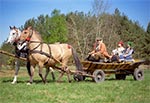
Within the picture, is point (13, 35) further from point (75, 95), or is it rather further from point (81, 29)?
point (81, 29)

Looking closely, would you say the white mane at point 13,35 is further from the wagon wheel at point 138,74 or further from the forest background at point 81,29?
the forest background at point 81,29

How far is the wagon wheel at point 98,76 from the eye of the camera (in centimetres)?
982

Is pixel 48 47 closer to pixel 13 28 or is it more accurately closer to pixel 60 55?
pixel 60 55

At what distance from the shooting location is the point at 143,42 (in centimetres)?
2681

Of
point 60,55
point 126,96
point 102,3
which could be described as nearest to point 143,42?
point 102,3

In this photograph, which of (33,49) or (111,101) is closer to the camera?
(111,101)

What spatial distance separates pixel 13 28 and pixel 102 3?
10741 mm

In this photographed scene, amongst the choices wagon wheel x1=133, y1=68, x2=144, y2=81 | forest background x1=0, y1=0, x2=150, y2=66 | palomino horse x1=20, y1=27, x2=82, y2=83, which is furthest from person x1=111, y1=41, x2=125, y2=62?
forest background x1=0, y1=0, x2=150, y2=66

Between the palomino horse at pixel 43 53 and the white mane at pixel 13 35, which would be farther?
the palomino horse at pixel 43 53

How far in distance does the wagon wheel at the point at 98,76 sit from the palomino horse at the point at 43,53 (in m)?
0.47

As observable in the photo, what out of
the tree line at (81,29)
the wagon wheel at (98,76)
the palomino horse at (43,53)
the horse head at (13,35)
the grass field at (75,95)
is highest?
the tree line at (81,29)

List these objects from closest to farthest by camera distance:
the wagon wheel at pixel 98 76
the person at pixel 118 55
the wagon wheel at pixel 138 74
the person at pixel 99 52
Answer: the wagon wheel at pixel 98 76 → the person at pixel 99 52 → the person at pixel 118 55 → the wagon wheel at pixel 138 74

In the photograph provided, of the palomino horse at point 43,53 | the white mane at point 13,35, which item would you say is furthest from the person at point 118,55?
the white mane at point 13,35

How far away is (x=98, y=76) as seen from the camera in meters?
9.99
